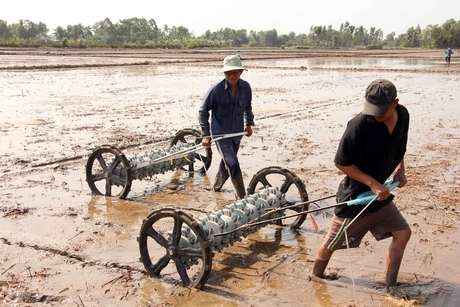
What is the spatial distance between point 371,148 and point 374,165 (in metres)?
0.15

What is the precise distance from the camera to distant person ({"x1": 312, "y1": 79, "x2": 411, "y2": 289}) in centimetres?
351

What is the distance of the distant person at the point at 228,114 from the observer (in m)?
5.95

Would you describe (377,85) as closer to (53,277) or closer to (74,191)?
(53,277)

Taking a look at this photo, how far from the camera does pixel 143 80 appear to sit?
23.3 metres

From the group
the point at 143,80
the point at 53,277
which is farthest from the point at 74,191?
the point at 143,80

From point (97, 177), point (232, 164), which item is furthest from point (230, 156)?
point (97, 177)

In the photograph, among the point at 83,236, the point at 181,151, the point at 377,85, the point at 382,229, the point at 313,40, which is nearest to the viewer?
the point at 377,85

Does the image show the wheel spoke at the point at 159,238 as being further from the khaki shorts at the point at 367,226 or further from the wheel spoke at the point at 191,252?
the khaki shorts at the point at 367,226

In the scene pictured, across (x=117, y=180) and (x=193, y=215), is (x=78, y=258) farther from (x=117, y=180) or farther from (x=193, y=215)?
(x=117, y=180)

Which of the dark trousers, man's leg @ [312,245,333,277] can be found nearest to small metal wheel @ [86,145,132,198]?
the dark trousers

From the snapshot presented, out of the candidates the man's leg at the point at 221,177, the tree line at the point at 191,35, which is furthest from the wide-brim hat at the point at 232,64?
the tree line at the point at 191,35

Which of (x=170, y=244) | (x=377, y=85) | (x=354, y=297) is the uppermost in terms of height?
(x=377, y=85)

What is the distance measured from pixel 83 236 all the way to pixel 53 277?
0.98 m

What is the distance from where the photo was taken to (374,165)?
3684 millimetres
